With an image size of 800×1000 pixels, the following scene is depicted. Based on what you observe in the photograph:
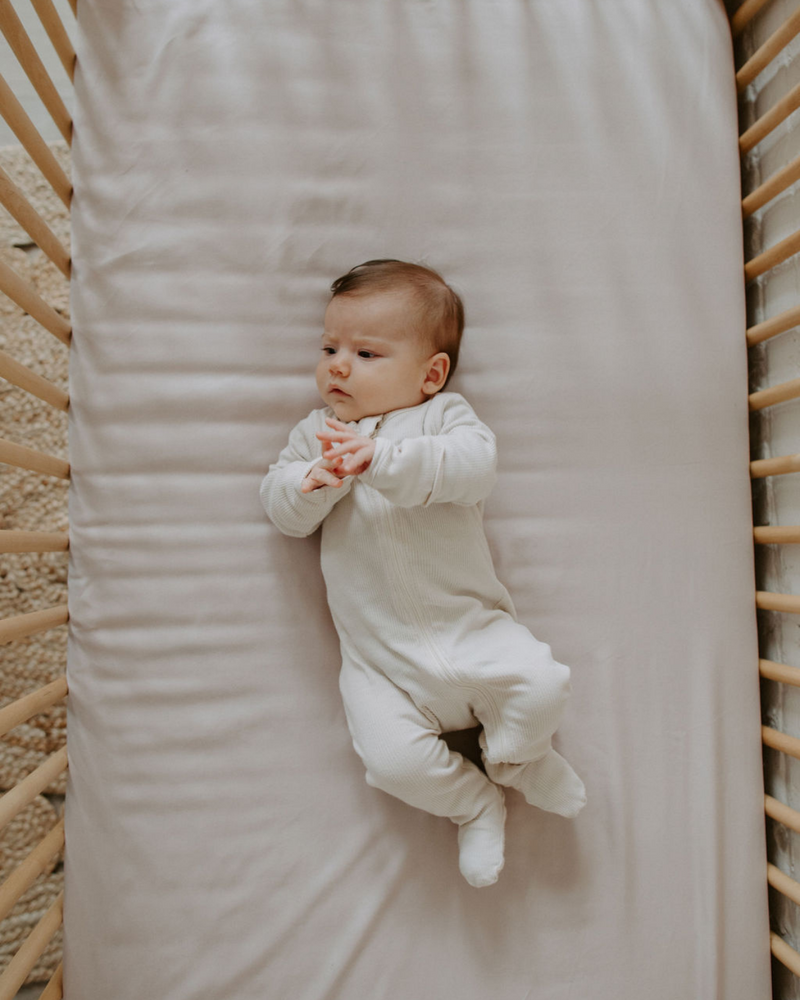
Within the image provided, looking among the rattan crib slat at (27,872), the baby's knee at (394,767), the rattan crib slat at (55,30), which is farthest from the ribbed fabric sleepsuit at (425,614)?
the rattan crib slat at (55,30)

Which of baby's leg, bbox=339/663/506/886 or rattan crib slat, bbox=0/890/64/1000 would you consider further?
baby's leg, bbox=339/663/506/886

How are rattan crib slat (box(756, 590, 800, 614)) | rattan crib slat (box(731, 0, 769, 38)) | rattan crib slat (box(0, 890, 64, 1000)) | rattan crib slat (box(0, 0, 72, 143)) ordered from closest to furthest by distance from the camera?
rattan crib slat (box(0, 890, 64, 1000)) → rattan crib slat (box(0, 0, 72, 143)) → rattan crib slat (box(756, 590, 800, 614)) → rattan crib slat (box(731, 0, 769, 38))

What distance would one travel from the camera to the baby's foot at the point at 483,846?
0.87 meters

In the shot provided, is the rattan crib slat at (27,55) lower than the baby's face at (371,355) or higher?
higher

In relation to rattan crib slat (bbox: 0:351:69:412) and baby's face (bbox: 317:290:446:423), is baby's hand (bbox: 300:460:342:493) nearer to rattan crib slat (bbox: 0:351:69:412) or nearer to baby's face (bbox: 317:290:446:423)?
baby's face (bbox: 317:290:446:423)

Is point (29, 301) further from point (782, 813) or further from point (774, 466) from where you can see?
point (782, 813)

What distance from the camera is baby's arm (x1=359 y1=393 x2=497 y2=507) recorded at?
0.82 m

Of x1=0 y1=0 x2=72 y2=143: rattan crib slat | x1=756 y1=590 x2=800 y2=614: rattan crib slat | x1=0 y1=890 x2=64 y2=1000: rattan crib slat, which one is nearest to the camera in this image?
x1=0 y1=890 x2=64 y2=1000: rattan crib slat

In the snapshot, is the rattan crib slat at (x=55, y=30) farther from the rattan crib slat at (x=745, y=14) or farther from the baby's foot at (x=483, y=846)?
the baby's foot at (x=483, y=846)

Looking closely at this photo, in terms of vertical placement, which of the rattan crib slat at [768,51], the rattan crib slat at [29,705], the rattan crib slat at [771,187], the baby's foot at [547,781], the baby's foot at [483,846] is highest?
the rattan crib slat at [768,51]

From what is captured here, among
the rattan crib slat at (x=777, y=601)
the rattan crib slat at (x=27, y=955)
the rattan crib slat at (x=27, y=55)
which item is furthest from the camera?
the rattan crib slat at (x=777, y=601)

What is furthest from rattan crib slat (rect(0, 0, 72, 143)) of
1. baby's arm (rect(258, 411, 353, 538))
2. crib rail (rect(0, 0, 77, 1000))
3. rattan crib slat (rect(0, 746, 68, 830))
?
rattan crib slat (rect(0, 746, 68, 830))

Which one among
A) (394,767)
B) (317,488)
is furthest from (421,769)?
(317,488)

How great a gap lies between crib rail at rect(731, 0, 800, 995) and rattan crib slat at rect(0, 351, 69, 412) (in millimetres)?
913
